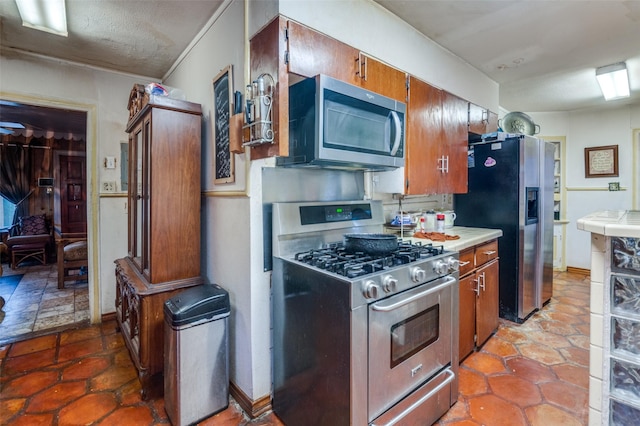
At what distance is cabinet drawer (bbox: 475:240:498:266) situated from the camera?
241 cm

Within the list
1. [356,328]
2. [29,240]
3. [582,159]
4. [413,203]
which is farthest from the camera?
[29,240]

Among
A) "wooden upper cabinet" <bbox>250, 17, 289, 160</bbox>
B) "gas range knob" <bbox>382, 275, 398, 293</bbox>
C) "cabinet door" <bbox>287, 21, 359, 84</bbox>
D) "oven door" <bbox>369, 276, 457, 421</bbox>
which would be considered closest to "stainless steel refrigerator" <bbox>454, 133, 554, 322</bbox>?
"oven door" <bbox>369, 276, 457, 421</bbox>

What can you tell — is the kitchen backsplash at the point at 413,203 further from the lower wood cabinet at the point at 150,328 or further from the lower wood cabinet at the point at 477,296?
the lower wood cabinet at the point at 150,328

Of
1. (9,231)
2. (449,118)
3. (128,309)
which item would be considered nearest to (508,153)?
(449,118)

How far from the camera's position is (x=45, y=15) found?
2057mm

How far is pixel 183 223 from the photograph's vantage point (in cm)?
214

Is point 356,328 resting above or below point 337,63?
below

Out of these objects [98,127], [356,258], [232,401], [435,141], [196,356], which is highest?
[98,127]

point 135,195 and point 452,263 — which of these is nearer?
point 452,263

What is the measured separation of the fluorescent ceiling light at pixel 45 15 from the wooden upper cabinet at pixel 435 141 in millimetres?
2405

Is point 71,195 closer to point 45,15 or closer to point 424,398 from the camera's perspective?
point 45,15

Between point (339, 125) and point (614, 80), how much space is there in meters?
3.75

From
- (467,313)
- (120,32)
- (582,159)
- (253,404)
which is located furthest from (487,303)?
(582,159)

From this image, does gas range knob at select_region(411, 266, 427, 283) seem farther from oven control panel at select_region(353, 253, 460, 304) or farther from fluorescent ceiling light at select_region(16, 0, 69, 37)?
fluorescent ceiling light at select_region(16, 0, 69, 37)
